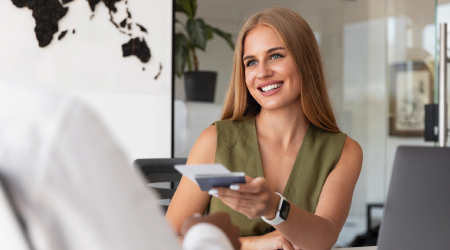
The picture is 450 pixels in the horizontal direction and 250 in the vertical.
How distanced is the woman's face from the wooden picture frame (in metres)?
3.12

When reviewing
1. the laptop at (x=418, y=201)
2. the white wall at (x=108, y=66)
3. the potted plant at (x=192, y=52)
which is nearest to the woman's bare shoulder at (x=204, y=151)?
the laptop at (x=418, y=201)

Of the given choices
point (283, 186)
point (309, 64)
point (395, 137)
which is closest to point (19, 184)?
point (283, 186)

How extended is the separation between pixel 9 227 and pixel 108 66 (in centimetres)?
265

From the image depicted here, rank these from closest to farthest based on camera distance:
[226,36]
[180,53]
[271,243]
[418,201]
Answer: [418,201] → [271,243] → [180,53] → [226,36]

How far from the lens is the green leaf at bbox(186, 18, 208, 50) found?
11.5ft

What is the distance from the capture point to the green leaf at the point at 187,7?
3455mm

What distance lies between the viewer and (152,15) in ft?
10.6

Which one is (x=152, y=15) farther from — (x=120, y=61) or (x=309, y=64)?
(x=309, y=64)

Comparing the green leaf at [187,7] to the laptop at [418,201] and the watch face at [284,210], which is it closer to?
the watch face at [284,210]

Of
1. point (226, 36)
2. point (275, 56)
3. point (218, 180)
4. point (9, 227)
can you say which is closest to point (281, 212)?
point (218, 180)

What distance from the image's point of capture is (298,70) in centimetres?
186

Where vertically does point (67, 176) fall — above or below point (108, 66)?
below

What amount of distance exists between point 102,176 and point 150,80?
280 cm

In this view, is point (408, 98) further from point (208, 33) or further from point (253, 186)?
point (253, 186)
